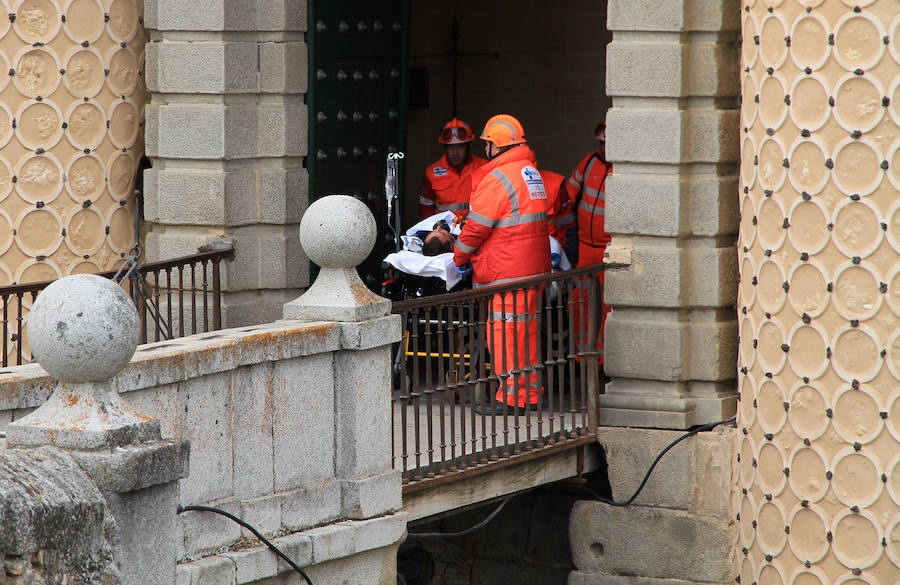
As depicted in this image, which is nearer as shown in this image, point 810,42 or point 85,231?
point 810,42

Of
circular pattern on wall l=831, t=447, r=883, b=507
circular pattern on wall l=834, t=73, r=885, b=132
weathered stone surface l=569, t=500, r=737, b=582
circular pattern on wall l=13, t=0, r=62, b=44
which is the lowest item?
weathered stone surface l=569, t=500, r=737, b=582

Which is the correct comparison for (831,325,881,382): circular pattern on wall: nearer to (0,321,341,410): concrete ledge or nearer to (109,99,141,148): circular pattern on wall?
(0,321,341,410): concrete ledge

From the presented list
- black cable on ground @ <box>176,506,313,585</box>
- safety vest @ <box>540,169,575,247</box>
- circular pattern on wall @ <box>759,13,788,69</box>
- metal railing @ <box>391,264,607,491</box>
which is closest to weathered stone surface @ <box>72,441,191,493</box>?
black cable on ground @ <box>176,506,313,585</box>

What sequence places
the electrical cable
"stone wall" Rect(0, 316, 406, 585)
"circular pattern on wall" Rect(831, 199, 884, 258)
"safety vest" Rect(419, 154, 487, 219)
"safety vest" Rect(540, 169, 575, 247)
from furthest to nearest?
"safety vest" Rect(419, 154, 487, 219) < "safety vest" Rect(540, 169, 575, 247) < the electrical cable < "circular pattern on wall" Rect(831, 199, 884, 258) < "stone wall" Rect(0, 316, 406, 585)

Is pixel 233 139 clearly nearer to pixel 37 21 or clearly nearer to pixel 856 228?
pixel 37 21

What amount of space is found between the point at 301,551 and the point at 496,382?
2.11 m

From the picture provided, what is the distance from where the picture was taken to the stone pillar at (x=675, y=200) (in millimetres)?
9250

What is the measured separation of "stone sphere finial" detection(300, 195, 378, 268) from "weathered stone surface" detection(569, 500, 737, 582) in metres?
2.84

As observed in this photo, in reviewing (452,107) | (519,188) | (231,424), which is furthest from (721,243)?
(452,107)

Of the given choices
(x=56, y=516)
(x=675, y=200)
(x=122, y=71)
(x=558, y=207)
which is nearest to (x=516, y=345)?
(x=675, y=200)

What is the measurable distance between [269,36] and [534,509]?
3550mm

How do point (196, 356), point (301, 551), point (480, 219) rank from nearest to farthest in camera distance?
point (196, 356) < point (301, 551) < point (480, 219)

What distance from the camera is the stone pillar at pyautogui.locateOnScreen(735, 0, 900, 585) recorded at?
803 centimetres

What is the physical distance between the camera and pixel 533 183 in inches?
381
